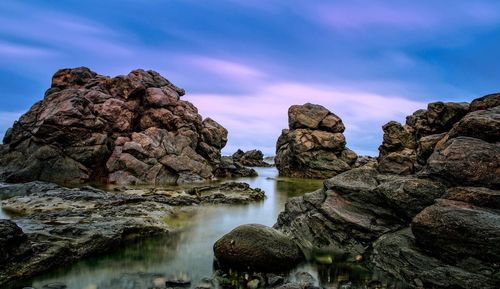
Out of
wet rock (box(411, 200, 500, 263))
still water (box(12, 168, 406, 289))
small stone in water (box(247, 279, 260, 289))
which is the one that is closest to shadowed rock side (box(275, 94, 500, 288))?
wet rock (box(411, 200, 500, 263))

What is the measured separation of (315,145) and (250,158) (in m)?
60.6

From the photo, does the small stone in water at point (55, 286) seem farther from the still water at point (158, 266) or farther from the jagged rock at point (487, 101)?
the jagged rock at point (487, 101)

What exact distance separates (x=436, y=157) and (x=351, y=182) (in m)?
6.30

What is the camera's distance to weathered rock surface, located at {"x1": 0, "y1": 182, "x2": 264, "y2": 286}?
18047 millimetres

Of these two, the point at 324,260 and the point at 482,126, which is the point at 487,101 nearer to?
the point at 482,126

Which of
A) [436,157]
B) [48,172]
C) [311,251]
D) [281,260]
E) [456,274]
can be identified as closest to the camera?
[456,274]

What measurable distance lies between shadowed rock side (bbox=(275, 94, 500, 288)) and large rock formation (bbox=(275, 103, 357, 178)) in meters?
63.7

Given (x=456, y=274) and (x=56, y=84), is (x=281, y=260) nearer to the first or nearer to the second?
(x=456, y=274)

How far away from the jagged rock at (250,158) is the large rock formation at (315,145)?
46677mm

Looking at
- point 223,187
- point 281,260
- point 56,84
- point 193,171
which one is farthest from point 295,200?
point 56,84

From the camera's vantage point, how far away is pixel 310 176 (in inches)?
3671

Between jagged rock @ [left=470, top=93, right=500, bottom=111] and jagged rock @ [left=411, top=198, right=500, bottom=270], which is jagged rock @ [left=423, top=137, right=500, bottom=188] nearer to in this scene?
jagged rock @ [left=411, top=198, right=500, bottom=270]

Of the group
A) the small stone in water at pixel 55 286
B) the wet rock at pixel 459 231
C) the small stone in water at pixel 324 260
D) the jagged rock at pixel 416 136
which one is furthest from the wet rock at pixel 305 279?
the jagged rock at pixel 416 136

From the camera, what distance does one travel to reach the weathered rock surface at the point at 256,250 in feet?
63.6
